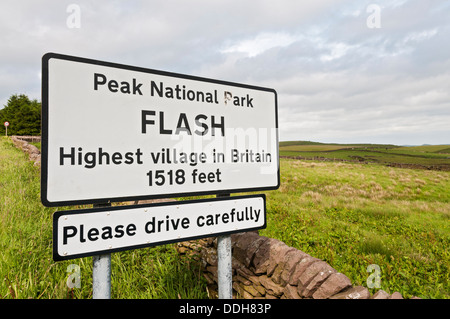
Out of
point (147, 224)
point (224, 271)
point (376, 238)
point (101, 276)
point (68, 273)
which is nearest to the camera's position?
point (101, 276)

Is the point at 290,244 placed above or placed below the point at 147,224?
below

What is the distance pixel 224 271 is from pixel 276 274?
3.53 ft

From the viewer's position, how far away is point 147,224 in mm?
1896

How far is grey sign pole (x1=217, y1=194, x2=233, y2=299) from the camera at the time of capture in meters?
2.17

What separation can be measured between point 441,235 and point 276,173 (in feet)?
24.5

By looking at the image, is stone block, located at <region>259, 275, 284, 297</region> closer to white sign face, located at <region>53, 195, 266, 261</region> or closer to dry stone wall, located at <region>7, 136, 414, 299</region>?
dry stone wall, located at <region>7, 136, 414, 299</region>

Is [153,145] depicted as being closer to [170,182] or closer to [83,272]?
[170,182]

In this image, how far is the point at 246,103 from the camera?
2443 millimetres

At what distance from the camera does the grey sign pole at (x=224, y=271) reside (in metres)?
2.17

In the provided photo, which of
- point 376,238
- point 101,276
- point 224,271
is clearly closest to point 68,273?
point 101,276

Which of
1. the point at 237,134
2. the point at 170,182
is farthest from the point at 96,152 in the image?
the point at 237,134

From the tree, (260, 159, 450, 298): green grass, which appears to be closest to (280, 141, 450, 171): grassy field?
(260, 159, 450, 298): green grass

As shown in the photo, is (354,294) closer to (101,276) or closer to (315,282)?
(315,282)

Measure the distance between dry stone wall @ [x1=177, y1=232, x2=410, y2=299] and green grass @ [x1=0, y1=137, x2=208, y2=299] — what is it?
42 centimetres
